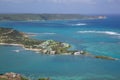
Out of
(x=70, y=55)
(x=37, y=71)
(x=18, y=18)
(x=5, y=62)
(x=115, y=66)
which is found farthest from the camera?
(x=18, y=18)

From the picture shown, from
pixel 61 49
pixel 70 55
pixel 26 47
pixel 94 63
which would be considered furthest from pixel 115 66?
pixel 26 47

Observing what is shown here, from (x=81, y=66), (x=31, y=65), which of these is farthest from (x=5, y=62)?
(x=81, y=66)

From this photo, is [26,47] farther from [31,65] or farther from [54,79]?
[54,79]

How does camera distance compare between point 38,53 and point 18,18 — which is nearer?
point 38,53

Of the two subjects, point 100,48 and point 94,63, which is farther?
point 100,48

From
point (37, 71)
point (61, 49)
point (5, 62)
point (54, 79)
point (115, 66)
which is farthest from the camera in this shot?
point (61, 49)

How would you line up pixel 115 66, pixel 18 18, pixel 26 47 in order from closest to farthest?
pixel 115 66 → pixel 26 47 → pixel 18 18

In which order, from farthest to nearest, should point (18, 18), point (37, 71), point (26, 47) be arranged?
point (18, 18), point (26, 47), point (37, 71)

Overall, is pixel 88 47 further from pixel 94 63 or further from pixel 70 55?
pixel 94 63

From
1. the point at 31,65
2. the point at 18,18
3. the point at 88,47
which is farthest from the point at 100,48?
the point at 18,18
